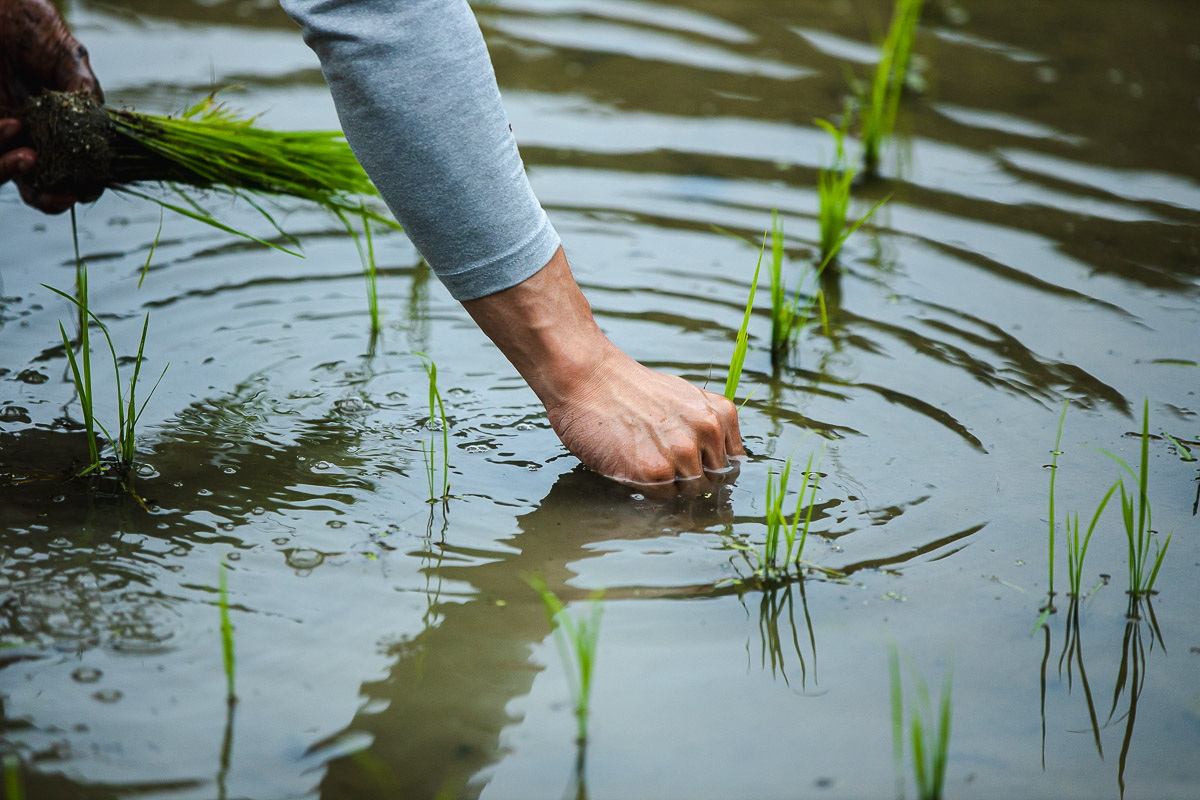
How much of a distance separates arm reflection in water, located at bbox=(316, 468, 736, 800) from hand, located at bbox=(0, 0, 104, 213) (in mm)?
1301

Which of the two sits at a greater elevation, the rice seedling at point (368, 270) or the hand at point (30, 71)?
the hand at point (30, 71)

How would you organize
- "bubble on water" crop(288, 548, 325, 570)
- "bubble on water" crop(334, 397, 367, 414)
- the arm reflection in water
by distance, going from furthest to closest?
1. "bubble on water" crop(334, 397, 367, 414)
2. "bubble on water" crop(288, 548, 325, 570)
3. the arm reflection in water

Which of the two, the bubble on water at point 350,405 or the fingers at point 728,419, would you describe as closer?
the fingers at point 728,419

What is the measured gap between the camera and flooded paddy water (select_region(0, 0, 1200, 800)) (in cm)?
134

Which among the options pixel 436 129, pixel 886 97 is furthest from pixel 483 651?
pixel 886 97

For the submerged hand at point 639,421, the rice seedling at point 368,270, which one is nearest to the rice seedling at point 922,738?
the submerged hand at point 639,421

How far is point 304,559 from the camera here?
65.6 inches

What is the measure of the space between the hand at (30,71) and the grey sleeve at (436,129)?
102 centimetres

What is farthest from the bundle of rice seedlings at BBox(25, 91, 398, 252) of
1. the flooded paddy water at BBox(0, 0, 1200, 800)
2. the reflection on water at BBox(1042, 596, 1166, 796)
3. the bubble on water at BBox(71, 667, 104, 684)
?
the reflection on water at BBox(1042, 596, 1166, 796)

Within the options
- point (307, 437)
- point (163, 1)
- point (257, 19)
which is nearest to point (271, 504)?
point (307, 437)

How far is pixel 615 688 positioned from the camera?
144 centimetres

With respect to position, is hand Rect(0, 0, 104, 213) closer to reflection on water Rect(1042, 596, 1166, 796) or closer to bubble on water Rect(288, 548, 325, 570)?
bubble on water Rect(288, 548, 325, 570)

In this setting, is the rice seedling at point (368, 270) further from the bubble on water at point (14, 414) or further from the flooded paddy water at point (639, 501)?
the bubble on water at point (14, 414)

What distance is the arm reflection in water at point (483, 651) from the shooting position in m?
1.28
